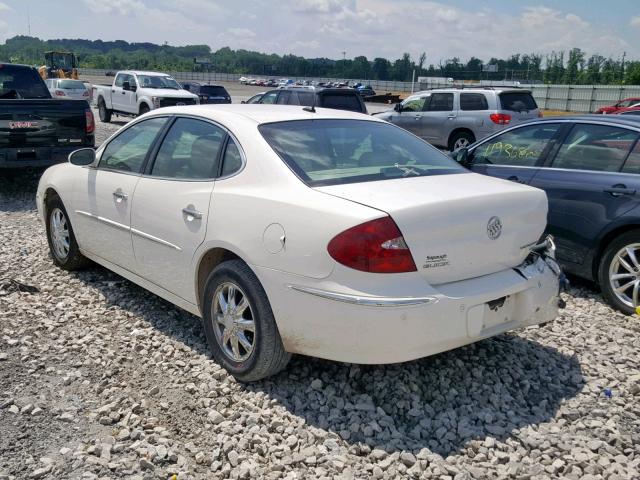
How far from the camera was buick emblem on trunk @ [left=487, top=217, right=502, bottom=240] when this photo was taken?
3342 millimetres

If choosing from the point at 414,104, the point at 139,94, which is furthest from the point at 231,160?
the point at 139,94

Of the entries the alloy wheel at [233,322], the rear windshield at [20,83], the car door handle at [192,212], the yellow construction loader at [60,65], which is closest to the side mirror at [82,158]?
the car door handle at [192,212]

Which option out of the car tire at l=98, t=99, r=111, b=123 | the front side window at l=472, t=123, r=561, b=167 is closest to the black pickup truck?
the front side window at l=472, t=123, r=561, b=167

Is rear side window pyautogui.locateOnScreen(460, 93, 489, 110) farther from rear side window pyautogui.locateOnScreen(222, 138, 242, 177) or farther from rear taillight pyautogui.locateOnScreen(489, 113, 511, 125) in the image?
rear side window pyautogui.locateOnScreen(222, 138, 242, 177)

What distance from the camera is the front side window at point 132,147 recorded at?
460 centimetres

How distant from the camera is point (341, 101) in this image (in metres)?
14.0

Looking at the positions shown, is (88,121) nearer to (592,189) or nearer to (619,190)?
(592,189)

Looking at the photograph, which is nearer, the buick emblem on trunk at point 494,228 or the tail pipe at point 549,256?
the buick emblem on trunk at point 494,228

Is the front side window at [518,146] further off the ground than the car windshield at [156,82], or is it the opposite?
the car windshield at [156,82]

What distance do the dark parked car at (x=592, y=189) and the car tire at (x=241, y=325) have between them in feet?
9.97

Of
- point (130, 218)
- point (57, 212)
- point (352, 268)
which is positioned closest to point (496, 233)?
point (352, 268)

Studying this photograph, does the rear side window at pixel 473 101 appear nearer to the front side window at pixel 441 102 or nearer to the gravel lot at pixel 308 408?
the front side window at pixel 441 102

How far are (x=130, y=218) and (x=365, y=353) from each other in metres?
2.19

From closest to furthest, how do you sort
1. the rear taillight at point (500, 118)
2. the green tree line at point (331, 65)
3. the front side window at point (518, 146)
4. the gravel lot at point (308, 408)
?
1. the gravel lot at point (308, 408)
2. the front side window at point (518, 146)
3. the rear taillight at point (500, 118)
4. the green tree line at point (331, 65)
